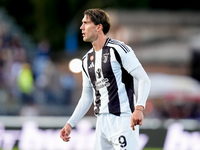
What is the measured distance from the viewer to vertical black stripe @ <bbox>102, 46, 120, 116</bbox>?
6.54m

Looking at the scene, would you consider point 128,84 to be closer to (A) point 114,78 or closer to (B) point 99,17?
(A) point 114,78

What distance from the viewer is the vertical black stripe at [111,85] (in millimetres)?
6539

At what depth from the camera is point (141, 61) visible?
25.4 m

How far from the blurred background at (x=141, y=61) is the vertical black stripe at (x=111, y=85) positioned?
5077 millimetres

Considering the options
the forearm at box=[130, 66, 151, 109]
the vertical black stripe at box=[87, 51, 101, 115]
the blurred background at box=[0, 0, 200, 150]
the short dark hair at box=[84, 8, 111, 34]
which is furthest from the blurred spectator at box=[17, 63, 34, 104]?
the forearm at box=[130, 66, 151, 109]

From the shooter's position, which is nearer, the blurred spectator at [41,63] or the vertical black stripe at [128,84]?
the vertical black stripe at [128,84]

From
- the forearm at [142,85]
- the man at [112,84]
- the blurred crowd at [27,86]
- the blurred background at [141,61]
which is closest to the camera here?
the forearm at [142,85]

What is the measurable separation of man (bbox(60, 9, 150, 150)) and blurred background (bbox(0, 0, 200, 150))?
16.5ft

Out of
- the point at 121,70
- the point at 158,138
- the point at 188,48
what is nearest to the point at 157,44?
the point at 188,48

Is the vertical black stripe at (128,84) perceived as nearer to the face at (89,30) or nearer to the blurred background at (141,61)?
the face at (89,30)

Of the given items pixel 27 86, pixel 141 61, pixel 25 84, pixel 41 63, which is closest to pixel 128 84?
pixel 25 84

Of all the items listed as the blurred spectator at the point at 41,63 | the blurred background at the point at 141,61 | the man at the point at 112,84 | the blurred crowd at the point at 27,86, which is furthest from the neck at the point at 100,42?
the blurred spectator at the point at 41,63

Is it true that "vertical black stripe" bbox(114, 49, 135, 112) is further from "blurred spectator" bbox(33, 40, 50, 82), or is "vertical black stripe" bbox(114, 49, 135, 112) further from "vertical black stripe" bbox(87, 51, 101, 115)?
"blurred spectator" bbox(33, 40, 50, 82)

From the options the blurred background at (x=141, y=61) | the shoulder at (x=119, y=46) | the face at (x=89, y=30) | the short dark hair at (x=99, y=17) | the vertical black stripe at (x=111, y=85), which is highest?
the short dark hair at (x=99, y=17)
